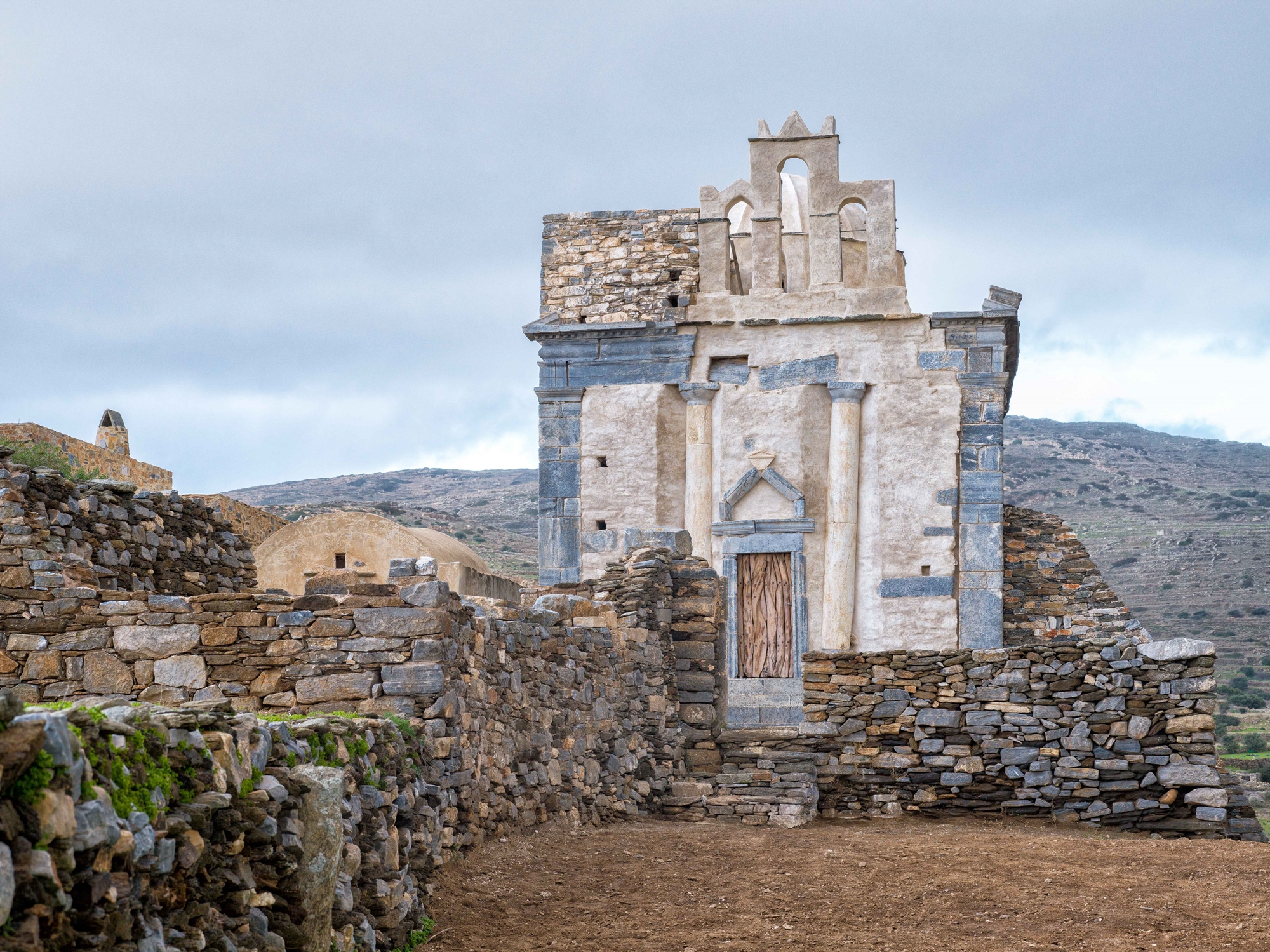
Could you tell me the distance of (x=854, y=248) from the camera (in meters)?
22.1

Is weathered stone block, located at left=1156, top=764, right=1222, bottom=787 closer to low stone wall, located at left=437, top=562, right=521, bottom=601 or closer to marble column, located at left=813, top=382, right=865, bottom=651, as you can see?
low stone wall, located at left=437, top=562, right=521, bottom=601

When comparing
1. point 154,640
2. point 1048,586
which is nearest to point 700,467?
point 1048,586

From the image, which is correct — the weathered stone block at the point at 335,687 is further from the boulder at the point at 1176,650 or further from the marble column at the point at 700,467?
the marble column at the point at 700,467

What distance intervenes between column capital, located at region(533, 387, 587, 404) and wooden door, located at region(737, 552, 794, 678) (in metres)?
3.58

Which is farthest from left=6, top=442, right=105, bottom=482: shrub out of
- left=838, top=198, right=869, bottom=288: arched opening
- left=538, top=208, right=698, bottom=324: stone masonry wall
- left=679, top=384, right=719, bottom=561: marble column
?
left=838, top=198, right=869, bottom=288: arched opening

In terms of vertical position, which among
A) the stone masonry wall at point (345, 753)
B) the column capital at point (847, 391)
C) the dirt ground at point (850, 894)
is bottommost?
the dirt ground at point (850, 894)

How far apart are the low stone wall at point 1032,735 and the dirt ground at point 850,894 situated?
79.8 inches

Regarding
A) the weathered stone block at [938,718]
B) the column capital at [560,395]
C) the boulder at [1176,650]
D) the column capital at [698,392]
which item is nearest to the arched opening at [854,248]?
the column capital at [698,392]

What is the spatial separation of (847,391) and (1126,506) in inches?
1646

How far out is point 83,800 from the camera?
3279mm

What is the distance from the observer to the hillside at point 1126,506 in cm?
4319

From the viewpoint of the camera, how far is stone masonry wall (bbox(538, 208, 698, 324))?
2136cm

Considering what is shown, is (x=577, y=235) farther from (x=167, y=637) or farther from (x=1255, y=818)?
(x=167, y=637)

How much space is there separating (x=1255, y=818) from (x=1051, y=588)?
350 inches
